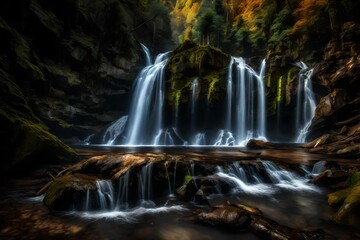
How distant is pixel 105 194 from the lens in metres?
Result: 6.41

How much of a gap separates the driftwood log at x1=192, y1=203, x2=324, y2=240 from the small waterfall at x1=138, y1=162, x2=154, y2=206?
2006mm

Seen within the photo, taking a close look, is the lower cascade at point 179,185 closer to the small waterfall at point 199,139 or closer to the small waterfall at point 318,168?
the small waterfall at point 318,168

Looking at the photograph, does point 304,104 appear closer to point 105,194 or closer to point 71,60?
point 105,194

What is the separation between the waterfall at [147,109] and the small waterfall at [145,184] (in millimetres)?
15428

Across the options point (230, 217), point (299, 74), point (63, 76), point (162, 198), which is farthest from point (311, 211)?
point (63, 76)

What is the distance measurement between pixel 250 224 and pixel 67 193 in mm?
4289

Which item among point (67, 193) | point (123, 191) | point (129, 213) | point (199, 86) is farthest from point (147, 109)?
point (129, 213)

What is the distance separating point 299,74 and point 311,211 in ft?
64.8

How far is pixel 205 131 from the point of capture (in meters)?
23.7

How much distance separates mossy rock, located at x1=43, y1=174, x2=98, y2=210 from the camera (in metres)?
5.90

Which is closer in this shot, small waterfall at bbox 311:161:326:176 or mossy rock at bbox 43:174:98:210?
mossy rock at bbox 43:174:98:210

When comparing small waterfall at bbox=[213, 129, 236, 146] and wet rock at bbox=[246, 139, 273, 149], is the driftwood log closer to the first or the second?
wet rock at bbox=[246, 139, 273, 149]

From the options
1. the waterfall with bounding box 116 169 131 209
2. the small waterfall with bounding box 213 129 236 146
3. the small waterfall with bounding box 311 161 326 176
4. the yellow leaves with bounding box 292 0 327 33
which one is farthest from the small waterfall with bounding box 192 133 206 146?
the yellow leaves with bounding box 292 0 327 33

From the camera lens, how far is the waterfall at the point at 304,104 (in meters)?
21.9
